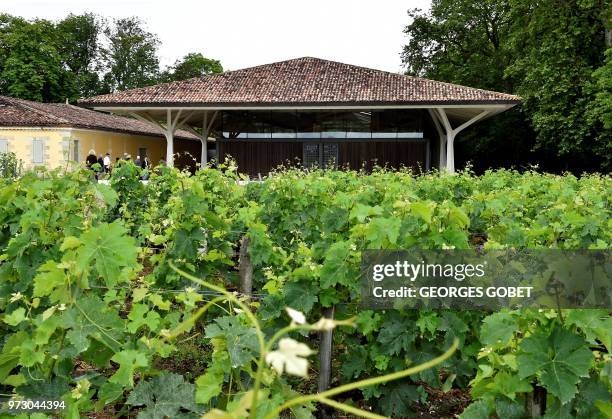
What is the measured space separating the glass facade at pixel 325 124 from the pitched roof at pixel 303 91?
1526 millimetres

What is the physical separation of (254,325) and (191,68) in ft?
203

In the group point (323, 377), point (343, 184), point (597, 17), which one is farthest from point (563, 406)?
point (597, 17)

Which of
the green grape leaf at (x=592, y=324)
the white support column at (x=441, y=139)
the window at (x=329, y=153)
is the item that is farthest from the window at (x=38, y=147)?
the green grape leaf at (x=592, y=324)

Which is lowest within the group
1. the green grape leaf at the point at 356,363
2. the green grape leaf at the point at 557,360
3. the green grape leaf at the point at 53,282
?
the green grape leaf at the point at 356,363

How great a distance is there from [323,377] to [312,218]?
10.5 feet

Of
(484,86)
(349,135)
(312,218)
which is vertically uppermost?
(484,86)

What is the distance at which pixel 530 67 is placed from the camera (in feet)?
96.9

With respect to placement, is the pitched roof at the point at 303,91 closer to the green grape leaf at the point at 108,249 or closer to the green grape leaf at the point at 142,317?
the green grape leaf at the point at 142,317

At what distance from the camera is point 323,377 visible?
151 inches

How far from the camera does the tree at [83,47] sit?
57344mm

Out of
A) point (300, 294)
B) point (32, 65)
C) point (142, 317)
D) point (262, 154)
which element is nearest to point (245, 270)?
point (300, 294)

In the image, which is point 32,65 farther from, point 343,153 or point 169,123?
point 343,153

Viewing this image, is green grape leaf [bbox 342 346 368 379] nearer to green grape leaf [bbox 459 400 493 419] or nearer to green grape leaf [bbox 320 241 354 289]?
green grape leaf [bbox 320 241 354 289]

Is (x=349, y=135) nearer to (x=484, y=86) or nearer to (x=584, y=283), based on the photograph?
(x=484, y=86)
